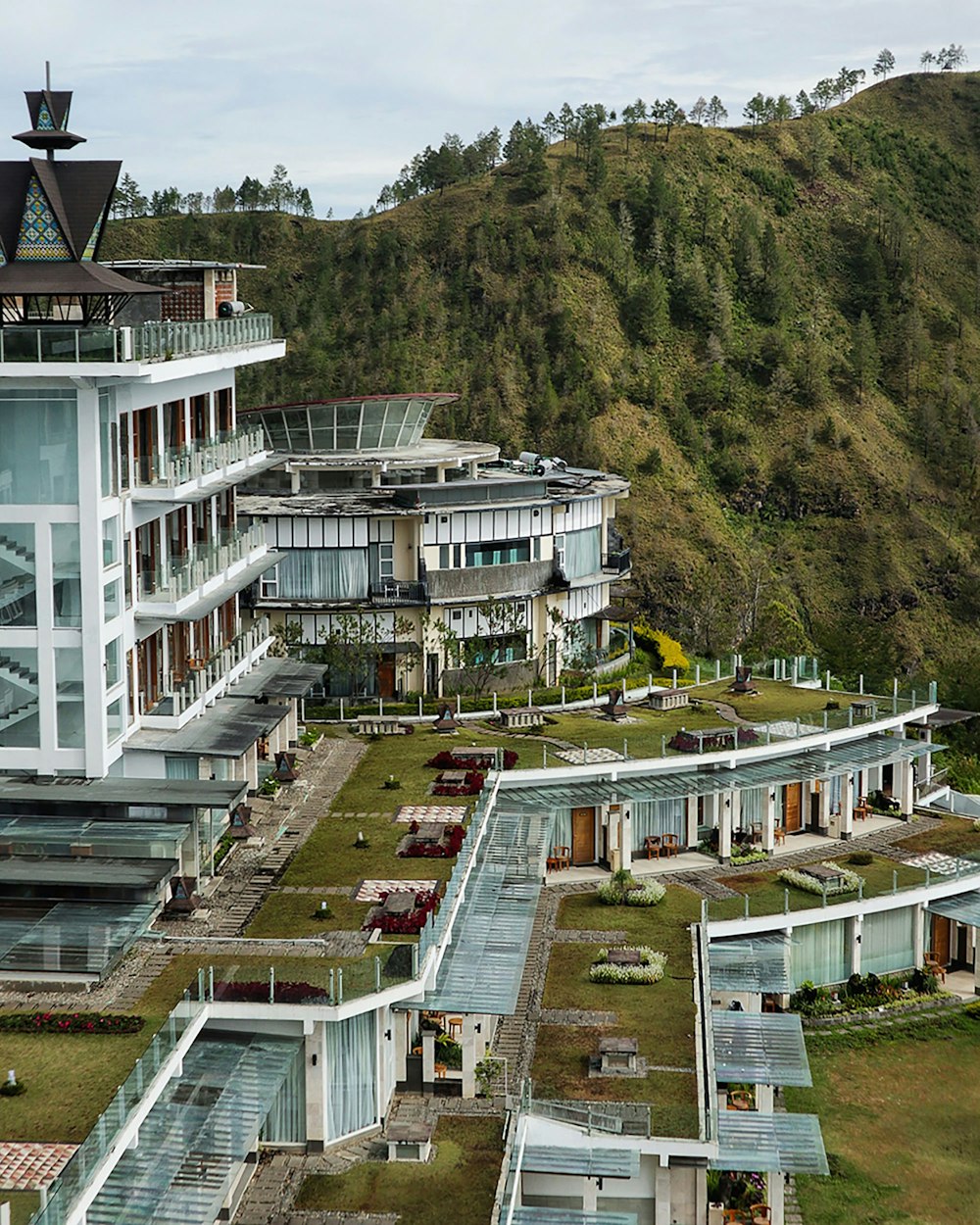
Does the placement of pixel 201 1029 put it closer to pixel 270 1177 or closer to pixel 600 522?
pixel 270 1177

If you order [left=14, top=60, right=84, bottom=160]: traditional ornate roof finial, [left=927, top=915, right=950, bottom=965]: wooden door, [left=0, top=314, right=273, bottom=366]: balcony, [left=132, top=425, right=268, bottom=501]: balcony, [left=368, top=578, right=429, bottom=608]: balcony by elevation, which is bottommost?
[left=927, top=915, right=950, bottom=965]: wooden door

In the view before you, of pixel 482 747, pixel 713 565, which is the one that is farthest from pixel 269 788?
pixel 713 565

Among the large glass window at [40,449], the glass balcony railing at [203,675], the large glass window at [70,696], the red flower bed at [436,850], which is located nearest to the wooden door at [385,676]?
the glass balcony railing at [203,675]

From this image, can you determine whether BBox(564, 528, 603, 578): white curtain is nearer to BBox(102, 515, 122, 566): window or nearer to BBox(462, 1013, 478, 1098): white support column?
BBox(102, 515, 122, 566): window

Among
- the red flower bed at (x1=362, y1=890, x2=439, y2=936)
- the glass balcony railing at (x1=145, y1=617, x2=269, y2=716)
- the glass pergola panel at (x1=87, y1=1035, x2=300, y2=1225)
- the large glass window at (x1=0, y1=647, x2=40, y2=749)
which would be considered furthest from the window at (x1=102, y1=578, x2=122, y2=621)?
the glass pergola panel at (x1=87, y1=1035, x2=300, y2=1225)

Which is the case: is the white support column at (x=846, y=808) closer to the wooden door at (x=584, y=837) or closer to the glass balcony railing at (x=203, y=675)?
the wooden door at (x=584, y=837)

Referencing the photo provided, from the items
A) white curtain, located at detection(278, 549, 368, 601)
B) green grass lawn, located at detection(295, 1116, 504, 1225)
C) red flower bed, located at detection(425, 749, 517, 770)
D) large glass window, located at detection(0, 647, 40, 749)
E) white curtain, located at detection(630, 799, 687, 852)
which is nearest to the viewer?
green grass lawn, located at detection(295, 1116, 504, 1225)

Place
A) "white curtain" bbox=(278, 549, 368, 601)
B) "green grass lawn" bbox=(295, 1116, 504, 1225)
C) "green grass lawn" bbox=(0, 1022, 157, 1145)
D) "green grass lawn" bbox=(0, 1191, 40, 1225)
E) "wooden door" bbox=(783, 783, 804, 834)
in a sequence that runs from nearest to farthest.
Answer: "green grass lawn" bbox=(0, 1191, 40, 1225), "green grass lawn" bbox=(0, 1022, 157, 1145), "green grass lawn" bbox=(295, 1116, 504, 1225), "wooden door" bbox=(783, 783, 804, 834), "white curtain" bbox=(278, 549, 368, 601)
